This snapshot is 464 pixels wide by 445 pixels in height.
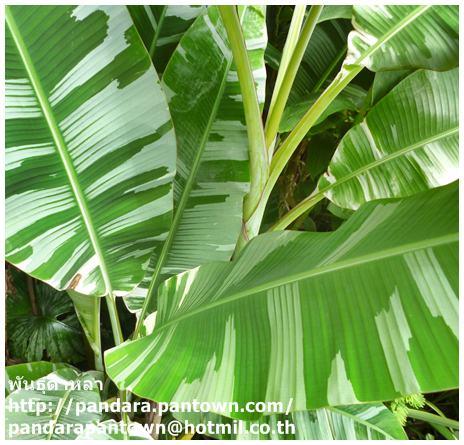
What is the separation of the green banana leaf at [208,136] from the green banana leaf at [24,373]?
0.23m

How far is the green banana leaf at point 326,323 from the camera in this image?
1.06ft

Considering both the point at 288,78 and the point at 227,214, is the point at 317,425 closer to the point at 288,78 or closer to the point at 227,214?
the point at 227,214

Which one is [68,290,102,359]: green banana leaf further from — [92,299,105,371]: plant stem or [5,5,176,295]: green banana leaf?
[5,5,176,295]: green banana leaf

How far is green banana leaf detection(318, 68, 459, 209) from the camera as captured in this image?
58cm

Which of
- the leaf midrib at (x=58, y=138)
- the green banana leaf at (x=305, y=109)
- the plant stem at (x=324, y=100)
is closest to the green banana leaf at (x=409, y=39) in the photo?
Result: the plant stem at (x=324, y=100)

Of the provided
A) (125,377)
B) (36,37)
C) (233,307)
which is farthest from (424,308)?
(36,37)

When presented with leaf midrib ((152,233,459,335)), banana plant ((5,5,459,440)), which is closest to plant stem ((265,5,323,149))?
banana plant ((5,5,459,440))

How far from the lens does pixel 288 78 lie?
0.54 m

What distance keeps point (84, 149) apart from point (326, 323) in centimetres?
30

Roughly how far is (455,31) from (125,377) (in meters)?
0.54

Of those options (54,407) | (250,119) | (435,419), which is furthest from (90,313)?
(435,419)

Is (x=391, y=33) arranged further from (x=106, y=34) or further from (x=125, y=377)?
(x=125, y=377)

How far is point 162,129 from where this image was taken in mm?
452

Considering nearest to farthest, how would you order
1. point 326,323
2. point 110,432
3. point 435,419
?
point 326,323 → point 110,432 → point 435,419
